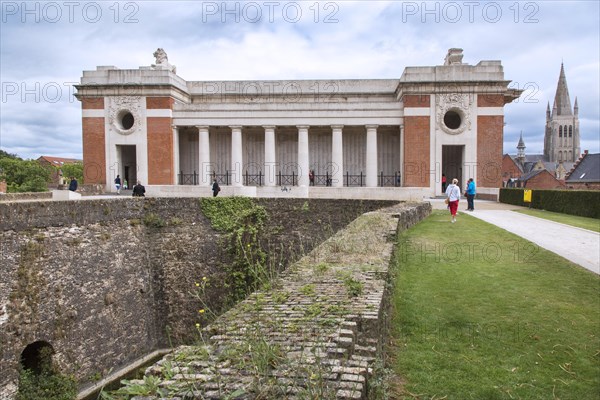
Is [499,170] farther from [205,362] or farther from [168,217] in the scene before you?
[205,362]

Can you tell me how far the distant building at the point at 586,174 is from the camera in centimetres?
5640

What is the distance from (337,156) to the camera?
33594mm

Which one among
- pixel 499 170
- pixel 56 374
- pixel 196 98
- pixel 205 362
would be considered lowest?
pixel 56 374

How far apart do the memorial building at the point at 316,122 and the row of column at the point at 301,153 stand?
8 centimetres

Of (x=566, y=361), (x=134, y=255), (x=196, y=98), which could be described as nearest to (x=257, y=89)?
(x=196, y=98)

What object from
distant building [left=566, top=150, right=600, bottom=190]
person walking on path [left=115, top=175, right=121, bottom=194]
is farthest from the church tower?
person walking on path [left=115, top=175, right=121, bottom=194]

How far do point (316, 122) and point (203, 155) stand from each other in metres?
9.29

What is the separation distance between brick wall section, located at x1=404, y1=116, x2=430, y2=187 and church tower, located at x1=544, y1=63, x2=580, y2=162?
78.7 meters

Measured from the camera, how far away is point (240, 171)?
3434 cm

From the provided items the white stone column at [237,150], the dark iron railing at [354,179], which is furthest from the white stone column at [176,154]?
the dark iron railing at [354,179]

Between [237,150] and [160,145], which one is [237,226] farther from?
[160,145]

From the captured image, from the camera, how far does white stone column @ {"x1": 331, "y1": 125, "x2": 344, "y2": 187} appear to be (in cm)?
3316

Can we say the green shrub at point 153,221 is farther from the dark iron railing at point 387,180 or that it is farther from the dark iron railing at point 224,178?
the dark iron railing at point 387,180

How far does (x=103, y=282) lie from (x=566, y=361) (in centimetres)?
1287
